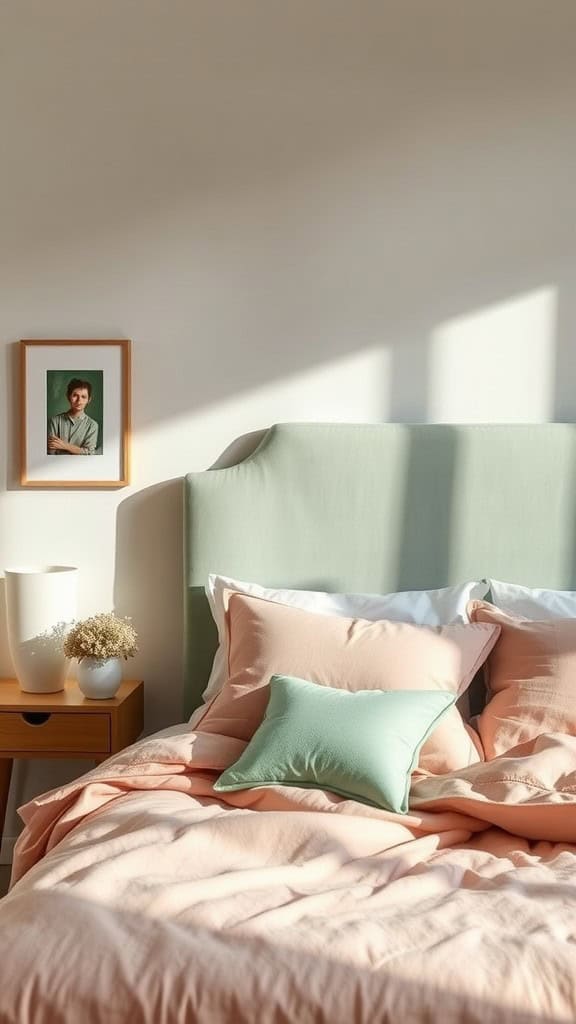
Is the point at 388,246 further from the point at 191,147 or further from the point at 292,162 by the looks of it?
the point at 191,147

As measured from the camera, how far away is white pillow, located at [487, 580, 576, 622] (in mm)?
3031

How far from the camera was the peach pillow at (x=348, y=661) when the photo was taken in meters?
2.69

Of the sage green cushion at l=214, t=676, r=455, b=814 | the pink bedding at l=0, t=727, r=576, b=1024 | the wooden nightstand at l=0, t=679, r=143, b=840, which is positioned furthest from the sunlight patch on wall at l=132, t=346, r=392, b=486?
the pink bedding at l=0, t=727, r=576, b=1024

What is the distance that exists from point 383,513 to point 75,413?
106 cm

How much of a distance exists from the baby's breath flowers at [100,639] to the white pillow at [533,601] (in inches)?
44.3

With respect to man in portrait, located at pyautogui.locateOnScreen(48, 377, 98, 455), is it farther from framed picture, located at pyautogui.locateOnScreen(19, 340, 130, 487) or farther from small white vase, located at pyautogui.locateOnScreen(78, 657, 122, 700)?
small white vase, located at pyautogui.locateOnScreen(78, 657, 122, 700)

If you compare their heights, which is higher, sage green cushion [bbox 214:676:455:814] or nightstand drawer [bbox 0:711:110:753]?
sage green cushion [bbox 214:676:455:814]

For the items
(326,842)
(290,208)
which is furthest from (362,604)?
(290,208)

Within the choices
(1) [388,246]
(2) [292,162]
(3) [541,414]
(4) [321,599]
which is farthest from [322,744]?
(2) [292,162]

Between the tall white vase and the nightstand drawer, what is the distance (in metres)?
0.17

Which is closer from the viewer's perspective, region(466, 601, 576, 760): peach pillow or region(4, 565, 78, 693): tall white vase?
region(466, 601, 576, 760): peach pillow

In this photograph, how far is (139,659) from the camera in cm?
346

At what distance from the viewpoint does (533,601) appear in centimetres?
307

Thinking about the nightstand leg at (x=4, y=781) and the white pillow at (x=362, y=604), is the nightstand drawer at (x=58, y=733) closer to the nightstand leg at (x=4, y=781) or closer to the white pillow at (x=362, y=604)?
the nightstand leg at (x=4, y=781)
